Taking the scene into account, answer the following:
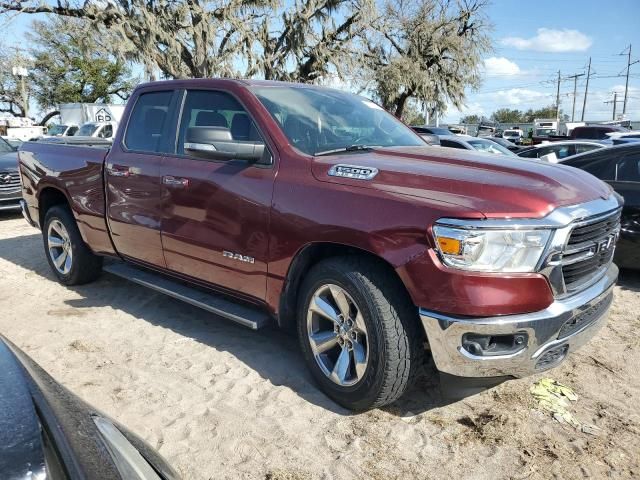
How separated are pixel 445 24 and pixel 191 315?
25547 mm

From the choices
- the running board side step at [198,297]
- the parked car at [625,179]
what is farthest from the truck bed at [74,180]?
the parked car at [625,179]

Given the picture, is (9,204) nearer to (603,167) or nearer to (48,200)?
(48,200)

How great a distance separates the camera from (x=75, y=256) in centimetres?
526

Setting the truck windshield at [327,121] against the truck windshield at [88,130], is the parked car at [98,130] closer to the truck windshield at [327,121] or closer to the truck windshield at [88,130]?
the truck windshield at [88,130]

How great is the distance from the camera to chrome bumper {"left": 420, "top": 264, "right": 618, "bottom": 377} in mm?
2512

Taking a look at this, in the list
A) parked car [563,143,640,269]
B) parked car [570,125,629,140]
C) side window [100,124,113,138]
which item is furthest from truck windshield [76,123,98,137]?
parked car [570,125,629,140]

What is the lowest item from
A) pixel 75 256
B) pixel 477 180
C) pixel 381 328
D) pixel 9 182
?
pixel 75 256

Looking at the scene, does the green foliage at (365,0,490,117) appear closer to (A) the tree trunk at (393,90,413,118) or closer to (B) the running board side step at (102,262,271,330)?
(A) the tree trunk at (393,90,413,118)

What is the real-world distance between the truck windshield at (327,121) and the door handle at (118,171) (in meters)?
1.35

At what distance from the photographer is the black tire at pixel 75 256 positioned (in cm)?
523

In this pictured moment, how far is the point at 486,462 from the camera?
2674 mm

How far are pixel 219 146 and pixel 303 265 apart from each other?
0.89 meters

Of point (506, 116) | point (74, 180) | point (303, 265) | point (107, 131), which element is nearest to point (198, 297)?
point (303, 265)

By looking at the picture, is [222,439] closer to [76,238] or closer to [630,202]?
[76,238]
